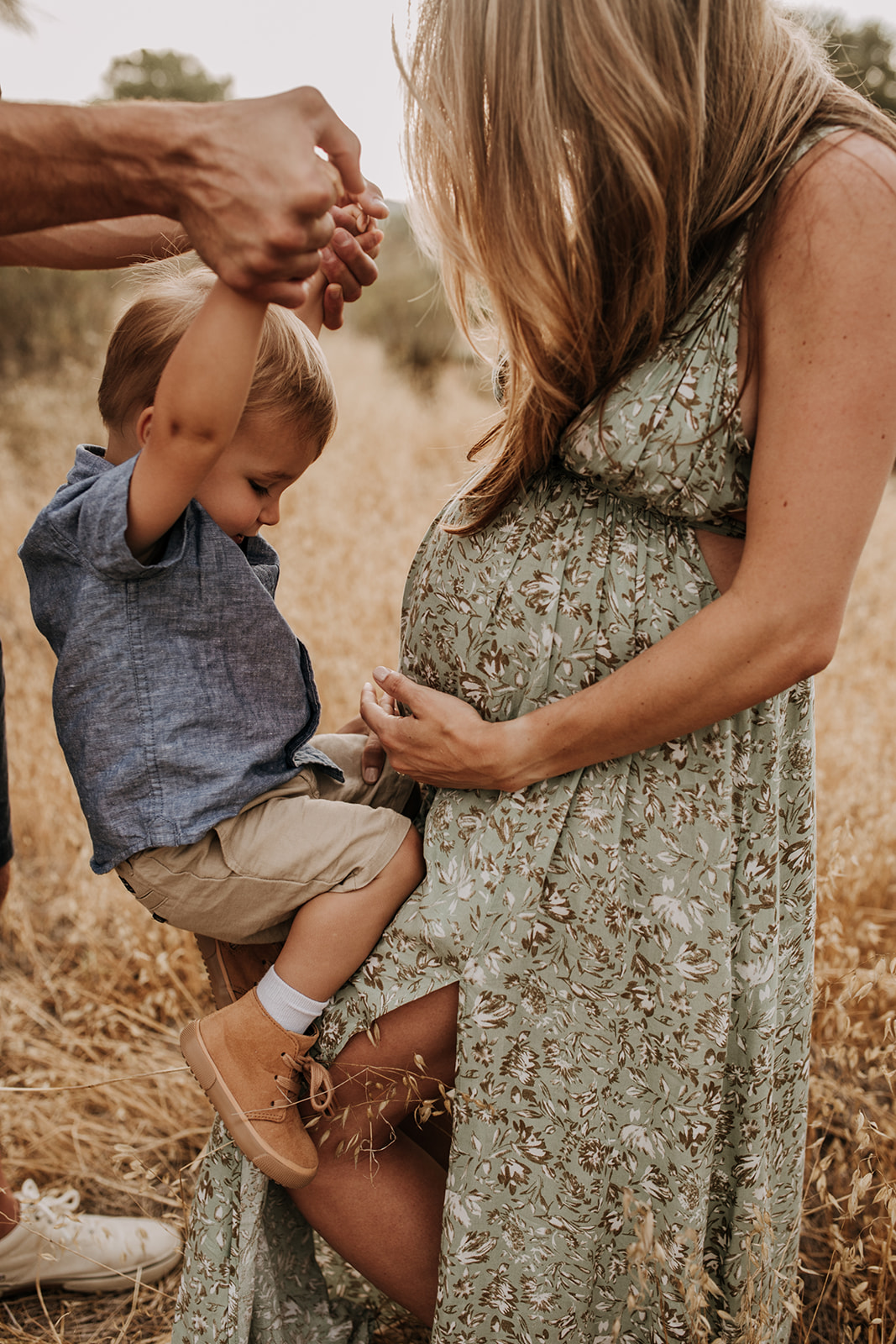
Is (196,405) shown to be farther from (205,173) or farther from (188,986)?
(188,986)

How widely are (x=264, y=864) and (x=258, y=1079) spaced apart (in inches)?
11.8

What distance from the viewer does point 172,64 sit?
34.8ft

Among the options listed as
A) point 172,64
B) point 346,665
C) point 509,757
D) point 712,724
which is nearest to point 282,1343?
point 509,757

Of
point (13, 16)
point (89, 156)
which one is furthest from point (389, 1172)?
point (13, 16)

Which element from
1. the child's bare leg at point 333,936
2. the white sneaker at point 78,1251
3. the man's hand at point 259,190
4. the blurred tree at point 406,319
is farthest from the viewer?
the blurred tree at point 406,319

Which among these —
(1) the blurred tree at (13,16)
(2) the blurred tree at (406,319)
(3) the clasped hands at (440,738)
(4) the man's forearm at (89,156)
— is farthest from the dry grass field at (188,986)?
(2) the blurred tree at (406,319)

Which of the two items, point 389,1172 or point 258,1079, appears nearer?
point 258,1079

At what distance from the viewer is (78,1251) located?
1949 mm

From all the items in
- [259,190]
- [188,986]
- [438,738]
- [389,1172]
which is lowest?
[188,986]

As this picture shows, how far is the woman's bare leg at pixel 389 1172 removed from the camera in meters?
1.38

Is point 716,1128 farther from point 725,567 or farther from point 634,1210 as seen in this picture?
point 725,567

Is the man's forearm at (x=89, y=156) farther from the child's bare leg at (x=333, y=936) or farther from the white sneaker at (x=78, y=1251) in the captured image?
the white sneaker at (x=78, y=1251)

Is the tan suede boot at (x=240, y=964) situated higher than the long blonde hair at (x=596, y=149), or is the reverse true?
the long blonde hair at (x=596, y=149)

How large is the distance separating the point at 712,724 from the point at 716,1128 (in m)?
0.57
